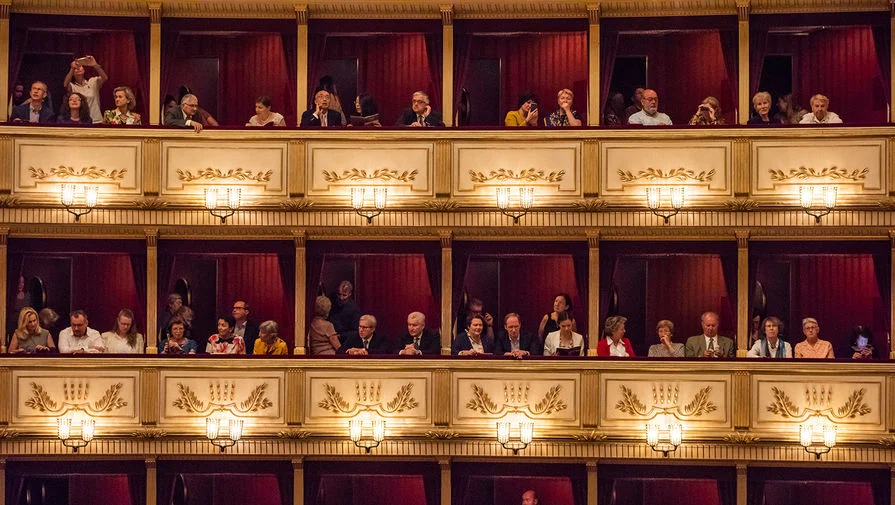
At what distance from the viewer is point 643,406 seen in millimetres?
17594

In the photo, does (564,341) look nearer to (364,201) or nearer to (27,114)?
(364,201)

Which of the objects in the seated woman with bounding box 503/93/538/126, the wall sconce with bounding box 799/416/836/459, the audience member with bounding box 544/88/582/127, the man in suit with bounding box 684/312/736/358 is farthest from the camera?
the seated woman with bounding box 503/93/538/126

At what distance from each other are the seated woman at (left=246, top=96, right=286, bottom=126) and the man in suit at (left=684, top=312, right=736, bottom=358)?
227 inches

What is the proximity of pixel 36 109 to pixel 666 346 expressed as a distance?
27.2 feet

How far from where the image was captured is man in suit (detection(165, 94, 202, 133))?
716 inches

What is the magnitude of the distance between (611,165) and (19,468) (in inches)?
317

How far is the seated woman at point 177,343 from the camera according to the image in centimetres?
1806

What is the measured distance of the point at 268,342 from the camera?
18000mm

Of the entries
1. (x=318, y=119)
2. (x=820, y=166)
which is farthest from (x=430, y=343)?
(x=820, y=166)

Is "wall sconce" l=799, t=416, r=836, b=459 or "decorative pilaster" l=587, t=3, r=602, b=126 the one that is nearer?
"wall sconce" l=799, t=416, r=836, b=459

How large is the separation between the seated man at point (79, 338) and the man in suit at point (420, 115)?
14.9 ft

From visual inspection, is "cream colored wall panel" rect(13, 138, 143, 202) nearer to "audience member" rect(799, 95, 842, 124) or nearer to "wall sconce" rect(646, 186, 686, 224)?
"wall sconce" rect(646, 186, 686, 224)

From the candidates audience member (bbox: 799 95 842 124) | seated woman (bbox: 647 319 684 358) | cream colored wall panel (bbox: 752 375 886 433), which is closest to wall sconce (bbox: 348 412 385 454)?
seated woman (bbox: 647 319 684 358)

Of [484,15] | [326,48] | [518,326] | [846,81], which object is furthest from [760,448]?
[326,48]
